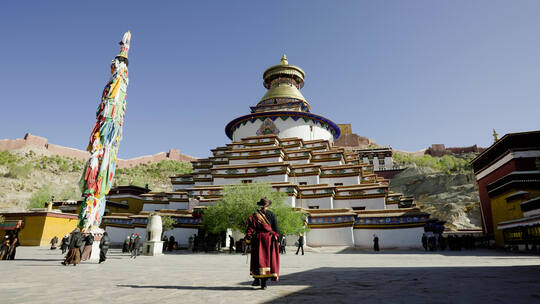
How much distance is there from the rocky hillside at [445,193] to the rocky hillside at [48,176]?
154ft

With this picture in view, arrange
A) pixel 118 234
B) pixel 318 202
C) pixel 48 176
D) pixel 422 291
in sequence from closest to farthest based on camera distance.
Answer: pixel 422 291, pixel 318 202, pixel 118 234, pixel 48 176

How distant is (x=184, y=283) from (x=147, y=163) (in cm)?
7061

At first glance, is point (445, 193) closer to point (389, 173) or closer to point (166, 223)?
point (389, 173)

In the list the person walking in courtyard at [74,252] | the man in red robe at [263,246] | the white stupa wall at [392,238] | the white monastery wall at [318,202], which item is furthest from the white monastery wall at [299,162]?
the man in red robe at [263,246]

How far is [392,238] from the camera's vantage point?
781 inches

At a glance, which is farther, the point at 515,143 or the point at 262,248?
the point at 515,143

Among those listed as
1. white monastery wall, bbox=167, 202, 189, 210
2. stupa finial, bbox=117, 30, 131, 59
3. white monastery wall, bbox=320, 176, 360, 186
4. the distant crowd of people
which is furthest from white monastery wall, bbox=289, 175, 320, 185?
stupa finial, bbox=117, 30, 131, 59

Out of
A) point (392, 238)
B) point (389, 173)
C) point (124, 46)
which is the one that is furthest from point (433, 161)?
point (124, 46)

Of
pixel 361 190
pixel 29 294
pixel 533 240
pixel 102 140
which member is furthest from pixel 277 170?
pixel 29 294

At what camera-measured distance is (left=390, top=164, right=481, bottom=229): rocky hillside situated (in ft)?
124

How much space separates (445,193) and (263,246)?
4601cm

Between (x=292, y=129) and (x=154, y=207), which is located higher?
(x=292, y=129)

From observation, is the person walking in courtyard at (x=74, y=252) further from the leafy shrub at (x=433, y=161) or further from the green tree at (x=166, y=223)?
the leafy shrub at (x=433, y=161)

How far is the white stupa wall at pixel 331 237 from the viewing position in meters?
19.9
